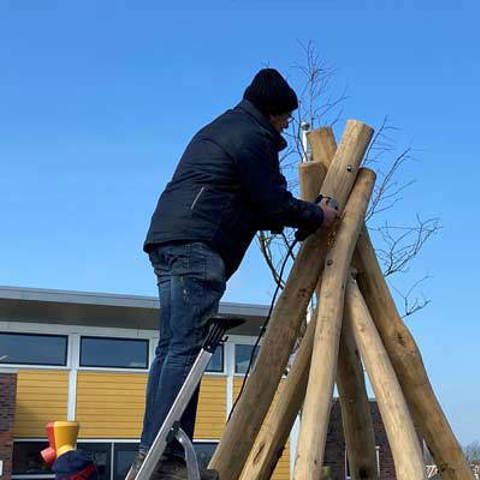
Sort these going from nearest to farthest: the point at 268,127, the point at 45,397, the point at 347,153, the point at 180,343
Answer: the point at 180,343 → the point at 268,127 → the point at 347,153 → the point at 45,397

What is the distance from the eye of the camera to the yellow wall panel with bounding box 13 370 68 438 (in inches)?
955

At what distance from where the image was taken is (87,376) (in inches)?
981

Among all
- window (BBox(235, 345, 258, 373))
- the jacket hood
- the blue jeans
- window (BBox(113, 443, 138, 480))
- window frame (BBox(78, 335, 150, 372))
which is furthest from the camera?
window (BBox(235, 345, 258, 373))

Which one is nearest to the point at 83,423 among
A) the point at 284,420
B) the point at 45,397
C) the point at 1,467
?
the point at 45,397

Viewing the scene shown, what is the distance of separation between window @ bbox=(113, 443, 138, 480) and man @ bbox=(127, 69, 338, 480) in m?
21.5

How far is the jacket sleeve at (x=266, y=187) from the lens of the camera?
412cm

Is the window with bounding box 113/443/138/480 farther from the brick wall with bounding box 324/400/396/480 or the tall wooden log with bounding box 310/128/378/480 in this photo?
the tall wooden log with bounding box 310/128/378/480

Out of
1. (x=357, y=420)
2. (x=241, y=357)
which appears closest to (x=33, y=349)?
(x=241, y=357)

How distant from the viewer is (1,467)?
22.6 meters

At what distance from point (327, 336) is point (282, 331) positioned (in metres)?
0.34

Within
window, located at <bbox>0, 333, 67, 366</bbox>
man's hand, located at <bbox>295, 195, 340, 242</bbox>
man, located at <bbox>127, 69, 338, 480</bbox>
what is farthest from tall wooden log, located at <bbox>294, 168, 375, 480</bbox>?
window, located at <bbox>0, 333, 67, 366</bbox>

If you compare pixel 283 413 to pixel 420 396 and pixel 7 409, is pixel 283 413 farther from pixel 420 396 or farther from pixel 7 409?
pixel 7 409

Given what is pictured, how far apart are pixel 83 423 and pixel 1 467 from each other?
9.66 feet

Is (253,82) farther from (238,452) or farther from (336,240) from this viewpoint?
(238,452)
